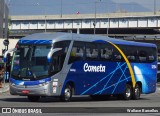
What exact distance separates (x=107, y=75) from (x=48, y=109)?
16.3 metres

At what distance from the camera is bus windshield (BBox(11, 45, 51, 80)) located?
2450cm

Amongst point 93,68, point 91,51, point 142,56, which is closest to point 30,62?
point 91,51

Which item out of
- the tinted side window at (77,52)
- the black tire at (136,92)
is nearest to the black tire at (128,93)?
the black tire at (136,92)

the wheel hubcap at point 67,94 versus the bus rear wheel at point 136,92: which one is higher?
the wheel hubcap at point 67,94

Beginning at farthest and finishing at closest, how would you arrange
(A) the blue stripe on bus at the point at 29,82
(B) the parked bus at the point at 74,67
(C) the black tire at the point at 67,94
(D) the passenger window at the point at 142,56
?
(D) the passenger window at the point at 142,56 < (C) the black tire at the point at 67,94 < (B) the parked bus at the point at 74,67 < (A) the blue stripe on bus at the point at 29,82

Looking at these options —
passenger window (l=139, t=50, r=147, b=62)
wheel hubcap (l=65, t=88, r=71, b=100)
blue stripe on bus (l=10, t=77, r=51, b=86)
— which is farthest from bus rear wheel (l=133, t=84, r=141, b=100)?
blue stripe on bus (l=10, t=77, r=51, b=86)

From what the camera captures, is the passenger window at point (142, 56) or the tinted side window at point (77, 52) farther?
the passenger window at point (142, 56)

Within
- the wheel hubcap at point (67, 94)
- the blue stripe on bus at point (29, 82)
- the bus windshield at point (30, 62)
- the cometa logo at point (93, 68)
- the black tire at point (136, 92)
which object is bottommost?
the black tire at point (136, 92)

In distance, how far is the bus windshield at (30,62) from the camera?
2450 centimetres

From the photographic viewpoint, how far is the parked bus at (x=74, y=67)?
24562mm

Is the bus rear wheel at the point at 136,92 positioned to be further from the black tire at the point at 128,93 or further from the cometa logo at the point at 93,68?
the cometa logo at the point at 93,68

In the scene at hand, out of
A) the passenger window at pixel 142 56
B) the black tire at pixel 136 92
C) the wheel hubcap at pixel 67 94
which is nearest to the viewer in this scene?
the wheel hubcap at pixel 67 94

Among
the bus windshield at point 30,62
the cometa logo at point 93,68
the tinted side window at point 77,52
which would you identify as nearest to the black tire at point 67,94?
the tinted side window at point 77,52

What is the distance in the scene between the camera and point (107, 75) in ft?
91.9
